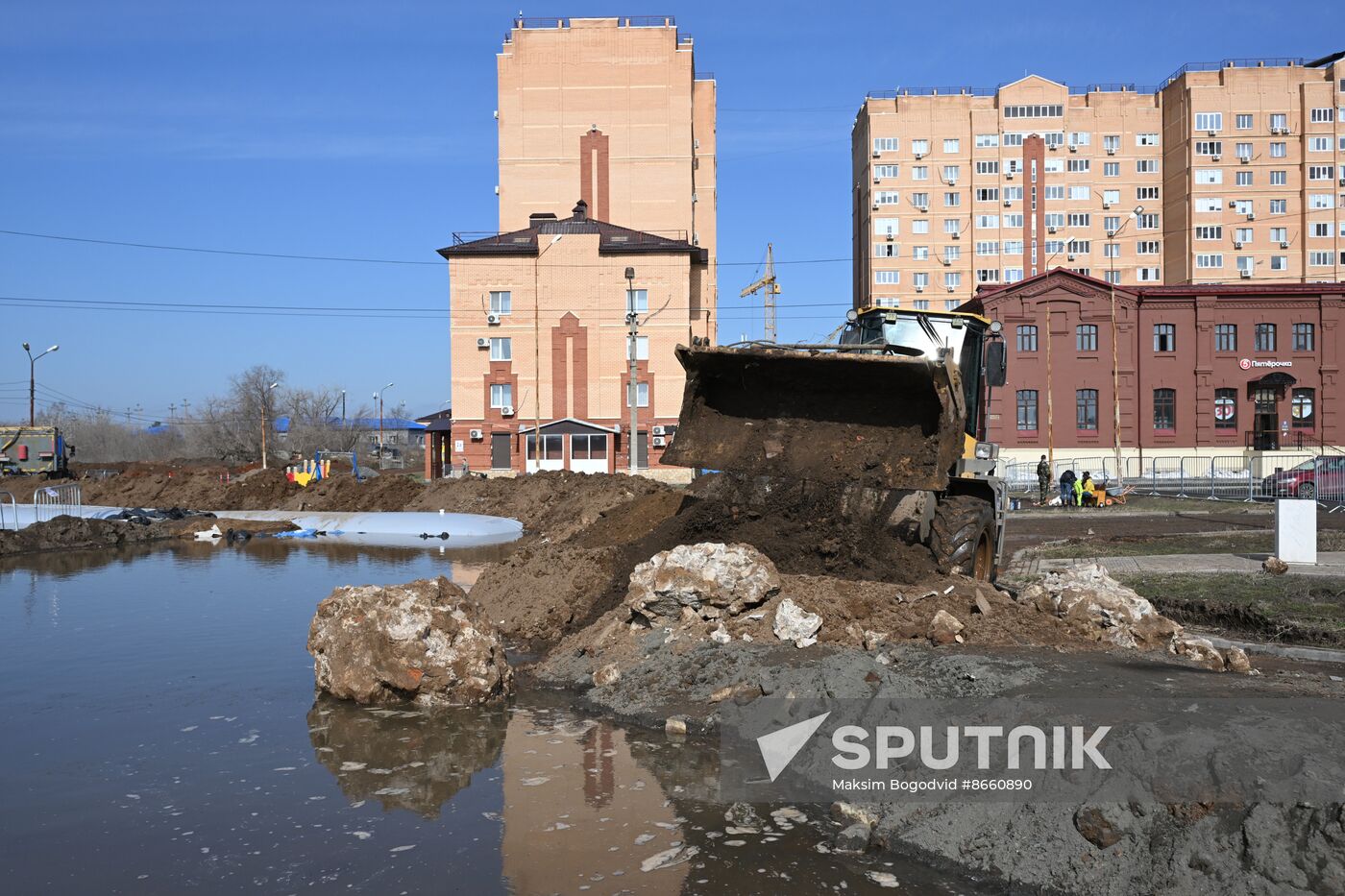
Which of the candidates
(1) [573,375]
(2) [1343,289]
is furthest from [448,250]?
(2) [1343,289]

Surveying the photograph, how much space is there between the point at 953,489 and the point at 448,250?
4483 cm

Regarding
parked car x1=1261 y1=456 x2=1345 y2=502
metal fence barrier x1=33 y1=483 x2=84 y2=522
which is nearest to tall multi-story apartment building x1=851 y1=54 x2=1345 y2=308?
parked car x1=1261 y1=456 x2=1345 y2=502

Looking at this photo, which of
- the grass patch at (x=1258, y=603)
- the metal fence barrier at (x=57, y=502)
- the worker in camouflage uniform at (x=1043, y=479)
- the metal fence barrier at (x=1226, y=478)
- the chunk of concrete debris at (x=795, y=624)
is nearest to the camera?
the chunk of concrete debris at (x=795, y=624)

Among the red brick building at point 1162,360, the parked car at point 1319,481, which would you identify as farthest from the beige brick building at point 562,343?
the parked car at point 1319,481

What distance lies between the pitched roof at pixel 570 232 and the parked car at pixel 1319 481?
29193 millimetres

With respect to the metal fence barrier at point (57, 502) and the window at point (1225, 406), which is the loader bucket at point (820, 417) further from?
the window at point (1225, 406)

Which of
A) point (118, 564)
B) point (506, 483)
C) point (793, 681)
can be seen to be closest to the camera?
point (793, 681)

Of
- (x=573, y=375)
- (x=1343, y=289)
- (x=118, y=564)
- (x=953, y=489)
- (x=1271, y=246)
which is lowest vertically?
(x=118, y=564)

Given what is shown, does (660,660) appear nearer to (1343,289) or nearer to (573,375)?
(573,375)

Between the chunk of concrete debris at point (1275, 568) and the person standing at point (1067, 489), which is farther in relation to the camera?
the person standing at point (1067, 489)

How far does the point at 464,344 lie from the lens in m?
53.6

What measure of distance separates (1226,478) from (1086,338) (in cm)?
1637

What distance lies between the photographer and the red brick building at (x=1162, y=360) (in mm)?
54219

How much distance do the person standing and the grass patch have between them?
68.9 ft
